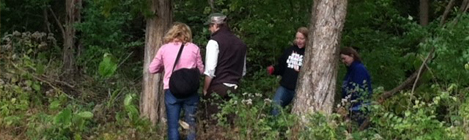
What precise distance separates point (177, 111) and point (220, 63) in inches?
26.0

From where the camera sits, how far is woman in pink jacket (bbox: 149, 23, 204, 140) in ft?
24.6

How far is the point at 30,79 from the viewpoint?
9.59 m

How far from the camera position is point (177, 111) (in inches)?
299

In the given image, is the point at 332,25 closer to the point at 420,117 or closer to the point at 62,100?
the point at 420,117

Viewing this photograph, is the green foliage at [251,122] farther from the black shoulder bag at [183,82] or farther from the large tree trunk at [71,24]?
the large tree trunk at [71,24]

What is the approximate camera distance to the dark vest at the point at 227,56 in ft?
25.0

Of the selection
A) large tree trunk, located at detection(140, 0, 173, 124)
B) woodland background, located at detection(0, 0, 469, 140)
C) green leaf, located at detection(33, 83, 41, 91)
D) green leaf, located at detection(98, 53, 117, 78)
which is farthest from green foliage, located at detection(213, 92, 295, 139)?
green leaf, located at detection(33, 83, 41, 91)

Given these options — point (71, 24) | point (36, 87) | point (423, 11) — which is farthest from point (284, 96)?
point (423, 11)

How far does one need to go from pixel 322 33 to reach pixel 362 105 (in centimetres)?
86

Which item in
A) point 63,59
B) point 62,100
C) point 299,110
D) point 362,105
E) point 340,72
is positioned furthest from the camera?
point 63,59

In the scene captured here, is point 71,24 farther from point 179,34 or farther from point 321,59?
point 321,59

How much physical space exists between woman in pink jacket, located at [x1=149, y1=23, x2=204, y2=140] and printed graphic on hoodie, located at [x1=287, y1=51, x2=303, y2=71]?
1.16m

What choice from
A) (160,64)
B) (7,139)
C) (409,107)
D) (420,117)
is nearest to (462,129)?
(420,117)

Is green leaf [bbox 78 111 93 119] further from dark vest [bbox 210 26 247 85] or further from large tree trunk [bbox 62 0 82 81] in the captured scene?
large tree trunk [bbox 62 0 82 81]
